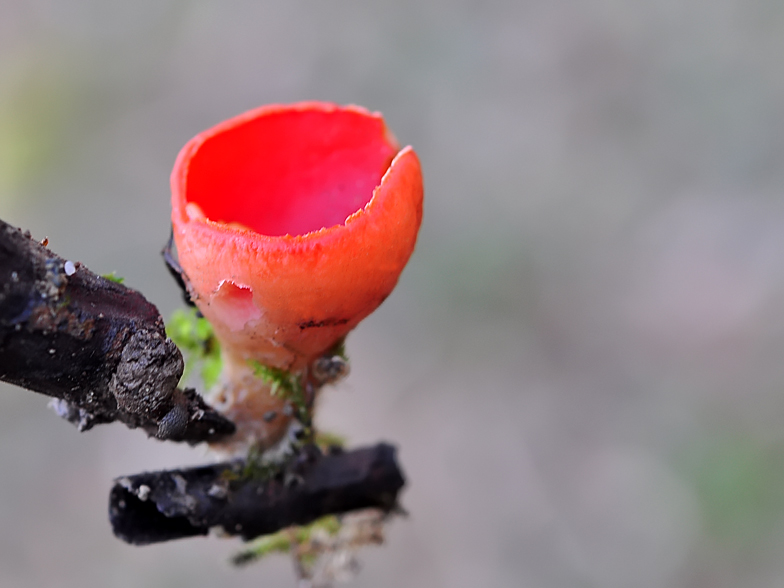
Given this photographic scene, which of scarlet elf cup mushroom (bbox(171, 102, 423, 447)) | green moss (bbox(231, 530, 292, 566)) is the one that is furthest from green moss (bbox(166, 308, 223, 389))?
green moss (bbox(231, 530, 292, 566))

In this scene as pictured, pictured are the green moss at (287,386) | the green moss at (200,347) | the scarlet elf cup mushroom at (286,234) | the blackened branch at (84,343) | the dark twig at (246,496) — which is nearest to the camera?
the blackened branch at (84,343)

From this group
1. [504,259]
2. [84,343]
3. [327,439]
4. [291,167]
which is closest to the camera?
[84,343]

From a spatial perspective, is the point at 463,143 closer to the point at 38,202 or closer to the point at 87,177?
the point at 87,177

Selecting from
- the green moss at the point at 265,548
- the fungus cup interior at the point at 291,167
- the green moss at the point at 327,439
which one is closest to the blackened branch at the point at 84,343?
the fungus cup interior at the point at 291,167

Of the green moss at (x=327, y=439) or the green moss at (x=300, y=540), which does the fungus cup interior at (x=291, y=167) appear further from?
the green moss at (x=300, y=540)

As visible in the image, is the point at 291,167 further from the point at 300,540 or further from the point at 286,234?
the point at 300,540

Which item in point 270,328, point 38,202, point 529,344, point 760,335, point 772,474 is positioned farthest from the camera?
point 38,202

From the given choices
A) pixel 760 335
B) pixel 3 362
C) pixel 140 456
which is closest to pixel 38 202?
pixel 140 456

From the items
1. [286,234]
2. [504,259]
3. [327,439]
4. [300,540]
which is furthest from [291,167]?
[504,259]
